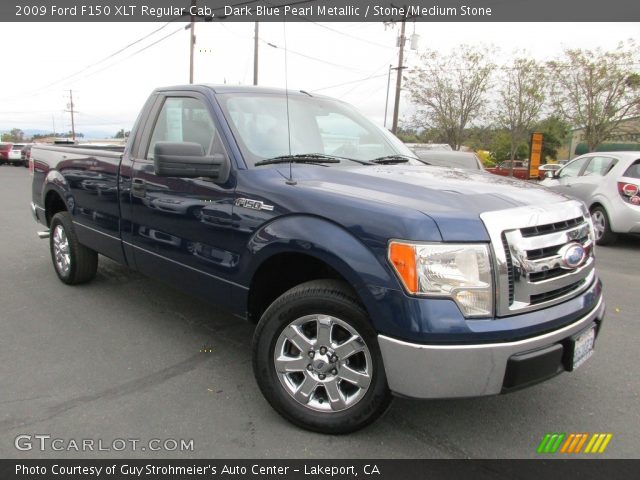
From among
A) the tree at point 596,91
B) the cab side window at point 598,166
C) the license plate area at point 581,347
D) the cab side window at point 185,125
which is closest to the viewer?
the license plate area at point 581,347

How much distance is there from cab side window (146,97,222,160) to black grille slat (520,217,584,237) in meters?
1.97

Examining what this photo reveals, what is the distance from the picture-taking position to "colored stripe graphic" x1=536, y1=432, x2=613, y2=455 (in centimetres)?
261

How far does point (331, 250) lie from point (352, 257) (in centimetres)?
13

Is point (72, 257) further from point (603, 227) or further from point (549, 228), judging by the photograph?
point (603, 227)

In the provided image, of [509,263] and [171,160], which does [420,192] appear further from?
[171,160]

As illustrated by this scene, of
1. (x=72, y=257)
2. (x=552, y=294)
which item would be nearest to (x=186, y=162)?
(x=552, y=294)

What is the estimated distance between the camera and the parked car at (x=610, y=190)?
7.88 m

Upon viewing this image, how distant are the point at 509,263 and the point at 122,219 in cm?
310

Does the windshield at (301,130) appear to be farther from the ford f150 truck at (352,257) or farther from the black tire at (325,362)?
the black tire at (325,362)

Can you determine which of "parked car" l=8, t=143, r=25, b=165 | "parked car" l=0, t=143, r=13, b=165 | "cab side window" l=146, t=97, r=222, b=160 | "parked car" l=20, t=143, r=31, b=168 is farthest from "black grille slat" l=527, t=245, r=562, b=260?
"parked car" l=0, t=143, r=13, b=165

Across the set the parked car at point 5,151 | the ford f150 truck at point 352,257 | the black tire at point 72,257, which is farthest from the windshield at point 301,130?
the parked car at point 5,151

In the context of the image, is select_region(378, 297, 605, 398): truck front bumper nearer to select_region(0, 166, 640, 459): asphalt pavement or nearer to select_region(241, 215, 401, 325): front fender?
select_region(241, 215, 401, 325): front fender

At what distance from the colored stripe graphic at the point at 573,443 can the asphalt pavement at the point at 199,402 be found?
0.06m

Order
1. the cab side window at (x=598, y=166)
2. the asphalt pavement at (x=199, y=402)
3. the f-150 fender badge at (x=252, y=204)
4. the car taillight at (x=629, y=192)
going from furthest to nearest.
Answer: the cab side window at (x=598, y=166) → the car taillight at (x=629, y=192) → the f-150 fender badge at (x=252, y=204) → the asphalt pavement at (x=199, y=402)
